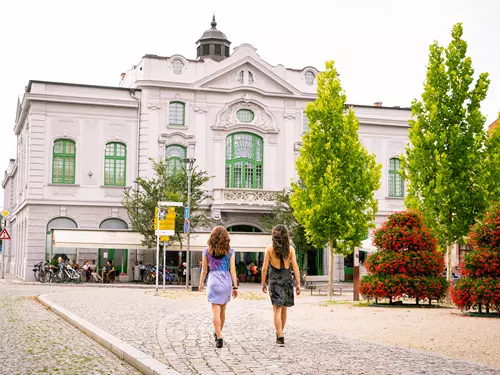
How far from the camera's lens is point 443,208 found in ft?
70.5

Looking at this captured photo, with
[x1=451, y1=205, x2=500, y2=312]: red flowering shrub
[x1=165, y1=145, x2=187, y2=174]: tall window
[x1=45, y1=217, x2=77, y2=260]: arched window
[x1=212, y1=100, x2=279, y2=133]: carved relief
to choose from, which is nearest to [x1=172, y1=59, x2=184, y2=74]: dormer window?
[x1=212, y1=100, x2=279, y2=133]: carved relief

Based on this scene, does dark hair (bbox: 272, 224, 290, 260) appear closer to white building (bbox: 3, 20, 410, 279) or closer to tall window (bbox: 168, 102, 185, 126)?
white building (bbox: 3, 20, 410, 279)

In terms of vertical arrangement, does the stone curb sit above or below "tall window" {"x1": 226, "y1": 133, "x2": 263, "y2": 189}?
below

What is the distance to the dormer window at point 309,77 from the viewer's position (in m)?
43.6

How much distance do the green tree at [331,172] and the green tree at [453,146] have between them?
13.7 feet

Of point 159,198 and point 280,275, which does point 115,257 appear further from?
point 280,275

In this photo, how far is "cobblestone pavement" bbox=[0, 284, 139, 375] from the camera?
8.85m

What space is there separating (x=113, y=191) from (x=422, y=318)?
27.2 metres

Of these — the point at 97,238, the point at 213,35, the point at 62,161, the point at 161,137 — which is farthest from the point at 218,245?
the point at 213,35

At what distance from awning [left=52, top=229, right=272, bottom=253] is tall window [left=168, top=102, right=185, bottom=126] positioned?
6732 millimetres

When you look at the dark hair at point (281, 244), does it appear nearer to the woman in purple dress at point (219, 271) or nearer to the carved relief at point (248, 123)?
the woman in purple dress at point (219, 271)

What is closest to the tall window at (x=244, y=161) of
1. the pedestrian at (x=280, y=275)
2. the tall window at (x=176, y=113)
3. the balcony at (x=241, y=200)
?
the balcony at (x=241, y=200)

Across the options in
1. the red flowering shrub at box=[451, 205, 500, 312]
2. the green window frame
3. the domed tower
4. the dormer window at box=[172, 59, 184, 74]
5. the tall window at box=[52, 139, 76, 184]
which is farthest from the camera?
the domed tower

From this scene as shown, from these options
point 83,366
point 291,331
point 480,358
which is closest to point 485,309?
point 291,331
